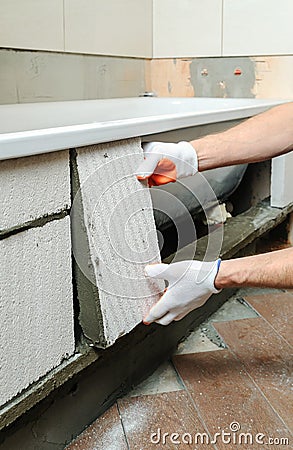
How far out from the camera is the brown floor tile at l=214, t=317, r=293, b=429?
1354mm

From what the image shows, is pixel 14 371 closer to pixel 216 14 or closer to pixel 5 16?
pixel 5 16

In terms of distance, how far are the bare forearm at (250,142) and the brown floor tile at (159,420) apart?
58cm

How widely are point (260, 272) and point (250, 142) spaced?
1.33 feet

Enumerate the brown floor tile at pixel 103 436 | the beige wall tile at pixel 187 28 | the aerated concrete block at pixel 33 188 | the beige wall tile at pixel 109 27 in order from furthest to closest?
1. the beige wall tile at pixel 187 28
2. the beige wall tile at pixel 109 27
3. the brown floor tile at pixel 103 436
4. the aerated concrete block at pixel 33 188

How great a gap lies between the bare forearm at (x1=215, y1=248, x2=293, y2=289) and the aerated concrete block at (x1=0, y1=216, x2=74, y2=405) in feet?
1.25

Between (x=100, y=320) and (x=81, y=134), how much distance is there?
1.21 feet

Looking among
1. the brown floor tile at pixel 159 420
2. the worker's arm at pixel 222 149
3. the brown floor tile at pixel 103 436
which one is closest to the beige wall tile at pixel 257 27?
the worker's arm at pixel 222 149

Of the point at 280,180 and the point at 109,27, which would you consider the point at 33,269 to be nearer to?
the point at 280,180

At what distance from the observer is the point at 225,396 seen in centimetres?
135

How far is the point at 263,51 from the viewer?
2.60 meters

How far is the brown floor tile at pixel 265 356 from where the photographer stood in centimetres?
135

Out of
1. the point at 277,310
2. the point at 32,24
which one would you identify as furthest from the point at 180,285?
the point at 32,24

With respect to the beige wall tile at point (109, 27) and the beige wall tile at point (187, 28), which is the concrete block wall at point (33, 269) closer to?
the beige wall tile at point (109, 27)

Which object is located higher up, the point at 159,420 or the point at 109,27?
the point at 109,27
